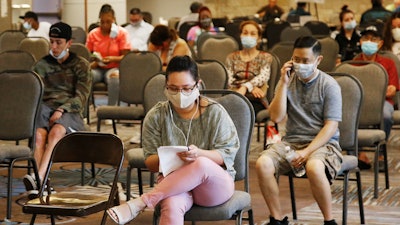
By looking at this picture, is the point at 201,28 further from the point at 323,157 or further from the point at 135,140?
the point at 323,157

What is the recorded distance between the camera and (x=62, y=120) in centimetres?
781

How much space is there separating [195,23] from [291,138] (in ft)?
30.4

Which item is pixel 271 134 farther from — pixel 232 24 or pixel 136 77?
pixel 232 24

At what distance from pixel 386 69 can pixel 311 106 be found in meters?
2.55

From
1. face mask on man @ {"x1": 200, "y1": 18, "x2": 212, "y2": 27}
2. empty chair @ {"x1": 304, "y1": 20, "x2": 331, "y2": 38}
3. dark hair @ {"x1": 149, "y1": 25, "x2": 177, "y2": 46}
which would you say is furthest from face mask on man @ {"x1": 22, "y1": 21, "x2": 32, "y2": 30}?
dark hair @ {"x1": 149, "y1": 25, "x2": 177, "y2": 46}

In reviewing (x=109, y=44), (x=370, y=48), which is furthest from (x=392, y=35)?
(x=109, y=44)

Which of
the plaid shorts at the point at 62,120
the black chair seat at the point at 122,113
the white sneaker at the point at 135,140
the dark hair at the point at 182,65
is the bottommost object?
the white sneaker at the point at 135,140

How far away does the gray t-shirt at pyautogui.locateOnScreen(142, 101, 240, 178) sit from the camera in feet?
17.9

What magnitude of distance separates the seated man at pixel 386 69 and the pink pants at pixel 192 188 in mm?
3710

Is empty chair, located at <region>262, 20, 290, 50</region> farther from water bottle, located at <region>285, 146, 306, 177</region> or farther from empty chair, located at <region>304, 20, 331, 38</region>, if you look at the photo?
water bottle, located at <region>285, 146, 306, 177</region>

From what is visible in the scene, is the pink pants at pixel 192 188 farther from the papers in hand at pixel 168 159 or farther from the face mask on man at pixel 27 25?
the face mask on man at pixel 27 25

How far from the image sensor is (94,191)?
311 inches

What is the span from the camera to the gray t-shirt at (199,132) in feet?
17.9

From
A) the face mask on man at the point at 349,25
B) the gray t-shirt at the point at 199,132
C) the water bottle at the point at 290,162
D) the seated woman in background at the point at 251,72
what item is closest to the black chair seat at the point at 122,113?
the seated woman in background at the point at 251,72
